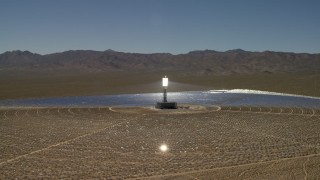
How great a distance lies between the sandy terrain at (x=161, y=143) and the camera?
15109 millimetres

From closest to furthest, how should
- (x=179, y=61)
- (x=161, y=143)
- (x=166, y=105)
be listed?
(x=161, y=143) < (x=166, y=105) < (x=179, y=61)

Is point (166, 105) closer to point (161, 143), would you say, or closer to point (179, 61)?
point (161, 143)

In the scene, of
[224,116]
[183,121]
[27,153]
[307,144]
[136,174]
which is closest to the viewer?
[136,174]

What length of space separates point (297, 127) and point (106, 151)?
38.7ft

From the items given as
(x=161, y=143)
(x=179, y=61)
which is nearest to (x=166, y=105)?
(x=161, y=143)

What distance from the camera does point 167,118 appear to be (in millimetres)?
28375

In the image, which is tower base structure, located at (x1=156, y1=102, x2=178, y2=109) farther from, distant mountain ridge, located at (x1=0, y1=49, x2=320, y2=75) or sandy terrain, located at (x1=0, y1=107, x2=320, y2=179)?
distant mountain ridge, located at (x1=0, y1=49, x2=320, y2=75)

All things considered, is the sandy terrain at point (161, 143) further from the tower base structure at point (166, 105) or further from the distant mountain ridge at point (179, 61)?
the distant mountain ridge at point (179, 61)

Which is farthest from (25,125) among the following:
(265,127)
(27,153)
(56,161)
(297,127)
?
(297,127)

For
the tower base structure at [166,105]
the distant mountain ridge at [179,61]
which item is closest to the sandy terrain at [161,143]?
the tower base structure at [166,105]

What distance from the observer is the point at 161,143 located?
20031 mm

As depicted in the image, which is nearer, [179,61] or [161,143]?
[161,143]

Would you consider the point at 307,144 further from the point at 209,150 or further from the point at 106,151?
the point at 106,151

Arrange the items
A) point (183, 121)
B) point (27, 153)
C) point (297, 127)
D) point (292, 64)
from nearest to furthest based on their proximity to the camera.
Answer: point (27, 153) < point (297, 127) < point (183, 121) < point (292, 64)
